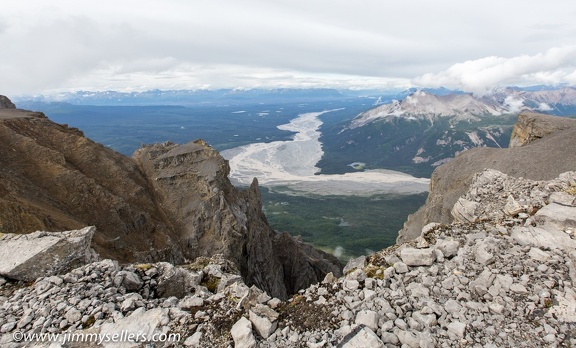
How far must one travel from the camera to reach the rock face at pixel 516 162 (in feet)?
145

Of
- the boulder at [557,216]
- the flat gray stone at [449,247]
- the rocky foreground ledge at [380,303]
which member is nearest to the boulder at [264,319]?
the rocky foreground ledge at [380,303]

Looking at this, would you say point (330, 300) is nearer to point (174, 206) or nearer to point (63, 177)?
point (63, 177)

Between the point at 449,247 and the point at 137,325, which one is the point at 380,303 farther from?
the point at 137,325

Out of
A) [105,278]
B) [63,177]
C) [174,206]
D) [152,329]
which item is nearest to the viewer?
[152,329]

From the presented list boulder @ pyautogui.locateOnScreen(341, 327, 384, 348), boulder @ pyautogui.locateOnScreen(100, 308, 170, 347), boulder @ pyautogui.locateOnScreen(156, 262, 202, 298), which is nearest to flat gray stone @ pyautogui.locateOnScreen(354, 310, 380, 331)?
boulder @ pyautogui.locateOnScreen(341, 327, 384, 348)

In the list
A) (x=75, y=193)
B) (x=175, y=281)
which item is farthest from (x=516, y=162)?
(x=75, y=193)

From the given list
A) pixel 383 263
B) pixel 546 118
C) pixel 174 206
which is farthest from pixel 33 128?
pixel 546 118

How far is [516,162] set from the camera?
49.6 m

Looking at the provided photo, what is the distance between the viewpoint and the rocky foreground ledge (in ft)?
31.9

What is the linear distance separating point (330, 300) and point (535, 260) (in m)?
6.97

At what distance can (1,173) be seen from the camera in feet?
115

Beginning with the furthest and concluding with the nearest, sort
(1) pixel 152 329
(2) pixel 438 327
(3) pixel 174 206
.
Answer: (3) pixel 174 206 → (1) pixel 152 329 → (2) pixel 438 327

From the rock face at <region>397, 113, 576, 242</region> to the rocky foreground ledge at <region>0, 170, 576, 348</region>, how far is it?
3013cm

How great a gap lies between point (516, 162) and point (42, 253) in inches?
2207
